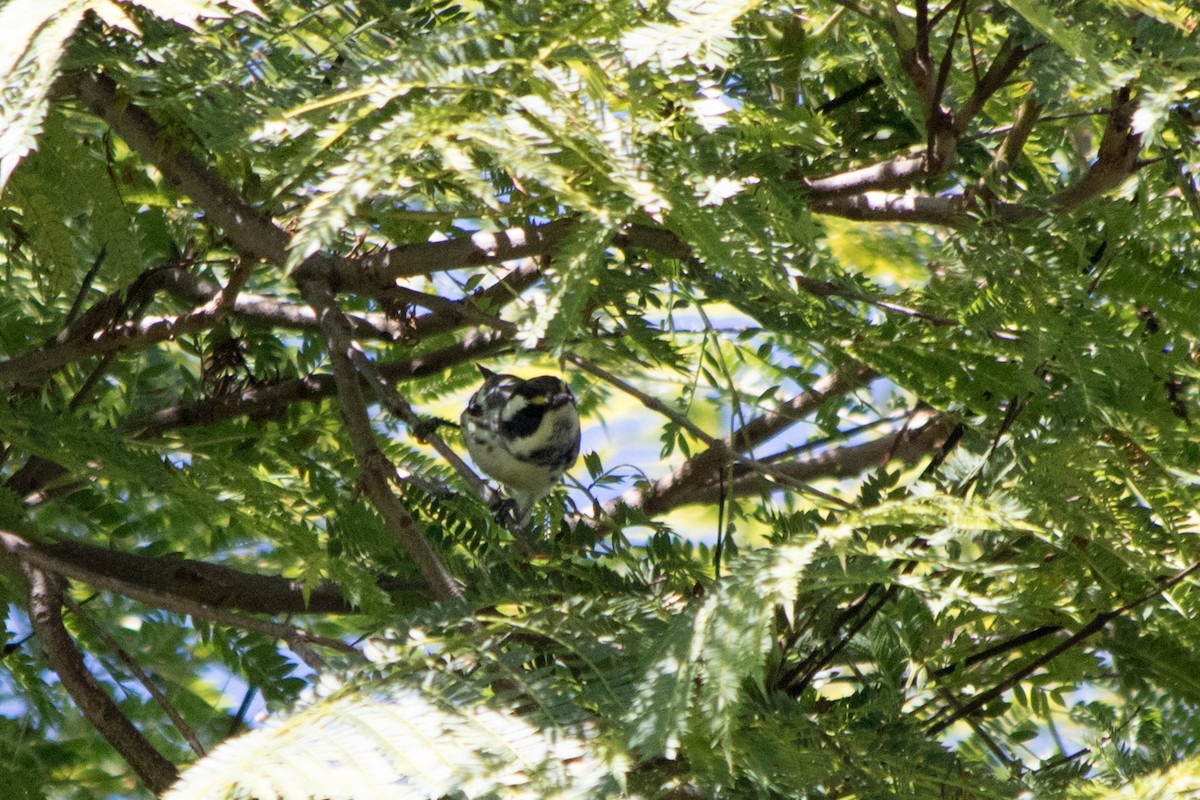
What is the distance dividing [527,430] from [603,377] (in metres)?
1.44

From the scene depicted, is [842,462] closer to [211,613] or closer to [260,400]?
[260,400]

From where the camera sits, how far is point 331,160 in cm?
124

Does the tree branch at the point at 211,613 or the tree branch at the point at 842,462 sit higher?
the tree branch at the point at 842,462

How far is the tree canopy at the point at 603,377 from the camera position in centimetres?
108

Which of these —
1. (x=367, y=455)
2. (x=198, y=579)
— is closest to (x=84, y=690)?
(x=198, y=579)

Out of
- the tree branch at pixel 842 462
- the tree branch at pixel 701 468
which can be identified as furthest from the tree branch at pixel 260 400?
the tree branch at pixel 842 462

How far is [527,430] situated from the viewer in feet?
9.86

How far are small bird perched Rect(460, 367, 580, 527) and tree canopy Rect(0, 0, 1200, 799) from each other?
1.87ft

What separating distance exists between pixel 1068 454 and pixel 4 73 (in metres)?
1.15

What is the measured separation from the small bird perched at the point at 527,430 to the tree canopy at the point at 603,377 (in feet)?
1.87

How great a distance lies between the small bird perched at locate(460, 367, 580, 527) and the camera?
300 centimetres

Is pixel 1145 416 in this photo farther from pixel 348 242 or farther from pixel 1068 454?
pixel 348 242

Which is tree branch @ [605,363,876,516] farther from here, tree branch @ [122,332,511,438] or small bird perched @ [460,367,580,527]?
tree branch @ [122,332,511,438]

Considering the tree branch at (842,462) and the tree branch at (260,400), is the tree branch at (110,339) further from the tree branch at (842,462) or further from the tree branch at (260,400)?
the tree branch at (842,462)
